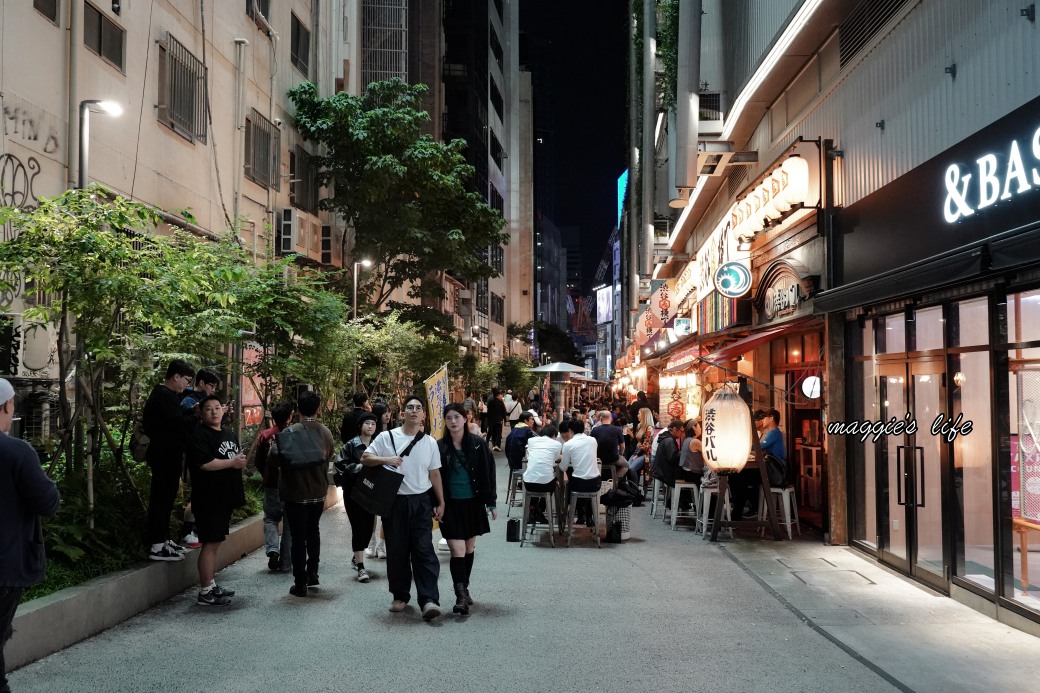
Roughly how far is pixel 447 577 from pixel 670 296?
22.8 metres

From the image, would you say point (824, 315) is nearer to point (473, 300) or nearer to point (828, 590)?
point (828, 590)

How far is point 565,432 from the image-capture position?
1275 centimetres

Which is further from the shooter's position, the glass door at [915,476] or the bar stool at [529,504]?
the bar stool at [529,504]

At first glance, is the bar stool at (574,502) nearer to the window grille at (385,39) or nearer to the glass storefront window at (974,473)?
the glass storefront window at (974,473)

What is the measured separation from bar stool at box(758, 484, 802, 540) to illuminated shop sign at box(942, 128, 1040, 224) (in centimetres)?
559

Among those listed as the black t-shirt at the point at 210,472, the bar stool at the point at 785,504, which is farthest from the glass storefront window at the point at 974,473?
the black t-shirt at the point at 210,472

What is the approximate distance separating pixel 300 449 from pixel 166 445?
1286 mm

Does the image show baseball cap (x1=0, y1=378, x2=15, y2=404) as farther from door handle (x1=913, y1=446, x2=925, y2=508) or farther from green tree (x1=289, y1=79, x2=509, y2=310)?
green tree (x1=289, y1=79, x2=509, y2=310)

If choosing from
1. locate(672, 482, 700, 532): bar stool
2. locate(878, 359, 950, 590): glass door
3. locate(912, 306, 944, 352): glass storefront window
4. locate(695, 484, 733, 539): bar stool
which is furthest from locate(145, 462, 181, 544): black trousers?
locate(672, 482, 700, 532): bar stool

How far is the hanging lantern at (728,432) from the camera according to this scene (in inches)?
473

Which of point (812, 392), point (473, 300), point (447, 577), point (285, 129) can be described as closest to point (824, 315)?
point (812, 392)

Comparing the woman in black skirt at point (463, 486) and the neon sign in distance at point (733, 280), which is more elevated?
the neon sign in distance at point (733, 280)

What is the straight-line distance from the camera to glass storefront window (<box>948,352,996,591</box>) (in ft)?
26.6

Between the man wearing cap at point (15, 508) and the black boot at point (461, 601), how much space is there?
12.9ft
